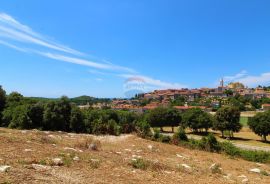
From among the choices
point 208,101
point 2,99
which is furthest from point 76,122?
point 208,101

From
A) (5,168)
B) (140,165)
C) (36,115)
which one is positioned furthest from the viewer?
(36,115)

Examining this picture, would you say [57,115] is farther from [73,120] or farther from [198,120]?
[198,120]

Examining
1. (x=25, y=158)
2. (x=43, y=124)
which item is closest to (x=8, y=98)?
(x=43, y=124)

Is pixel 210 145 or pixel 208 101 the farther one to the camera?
pixel 208 101

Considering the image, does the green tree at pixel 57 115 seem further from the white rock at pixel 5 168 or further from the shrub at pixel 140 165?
the white rock at pixel 5 168

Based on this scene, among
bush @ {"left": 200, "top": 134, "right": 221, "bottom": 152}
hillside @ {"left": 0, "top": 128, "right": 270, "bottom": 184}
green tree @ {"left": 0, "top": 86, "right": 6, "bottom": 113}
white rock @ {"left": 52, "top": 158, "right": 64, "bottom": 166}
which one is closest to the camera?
hillside @ {"left": 0, "top": 128, "right": 270, "bottom": 184}

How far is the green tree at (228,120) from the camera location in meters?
52.5

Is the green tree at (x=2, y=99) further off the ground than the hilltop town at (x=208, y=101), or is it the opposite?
the hilltop town at (x=208, y=101)

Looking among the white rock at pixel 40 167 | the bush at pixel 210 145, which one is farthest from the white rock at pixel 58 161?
the bush at pixel 210 145

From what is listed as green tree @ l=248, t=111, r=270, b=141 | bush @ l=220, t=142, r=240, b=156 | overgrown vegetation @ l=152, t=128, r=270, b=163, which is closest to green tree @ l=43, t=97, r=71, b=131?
overgrown vegetation @ l=152, t=128, r=270, b=163

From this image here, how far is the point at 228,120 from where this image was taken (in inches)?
2098

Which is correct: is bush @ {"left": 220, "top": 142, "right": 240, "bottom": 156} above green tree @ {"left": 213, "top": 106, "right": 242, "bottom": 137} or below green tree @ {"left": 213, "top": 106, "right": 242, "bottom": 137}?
below

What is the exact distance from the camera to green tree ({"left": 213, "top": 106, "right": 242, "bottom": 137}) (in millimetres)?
52531

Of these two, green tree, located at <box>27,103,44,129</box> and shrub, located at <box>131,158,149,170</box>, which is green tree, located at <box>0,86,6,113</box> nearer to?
green tree, located at <box>27,103,44,129</box>
